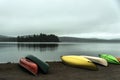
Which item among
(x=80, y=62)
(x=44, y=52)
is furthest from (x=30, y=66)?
(x=44, y=52)

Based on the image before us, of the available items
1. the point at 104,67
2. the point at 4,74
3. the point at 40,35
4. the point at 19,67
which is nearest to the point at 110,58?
the point at 104,67

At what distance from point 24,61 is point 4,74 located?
95.6 inches

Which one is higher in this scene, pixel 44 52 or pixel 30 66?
pixel 30 66

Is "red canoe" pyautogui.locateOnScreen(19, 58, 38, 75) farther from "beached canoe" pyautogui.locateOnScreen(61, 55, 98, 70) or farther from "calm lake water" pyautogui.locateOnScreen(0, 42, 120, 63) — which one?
"calm lake water" pyautogui.locateOnScreen(0, 42, 120, 63)

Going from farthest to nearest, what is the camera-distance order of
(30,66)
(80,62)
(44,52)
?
(44,52), (80,62), (30,66)

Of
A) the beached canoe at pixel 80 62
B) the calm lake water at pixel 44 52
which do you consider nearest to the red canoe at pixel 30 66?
the beached canoe at pixel 80 62

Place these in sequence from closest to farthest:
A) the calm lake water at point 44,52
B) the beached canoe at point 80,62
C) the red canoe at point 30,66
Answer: the red canoe at point 30,66 < the beached canoe at point 80,62 < the calm lake water at point 44,52

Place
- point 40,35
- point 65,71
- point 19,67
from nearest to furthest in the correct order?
point 65,71 → point 19,67 → point 40,35

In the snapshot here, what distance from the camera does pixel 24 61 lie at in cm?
1571

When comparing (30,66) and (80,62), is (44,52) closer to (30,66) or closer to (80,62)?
(80,62)

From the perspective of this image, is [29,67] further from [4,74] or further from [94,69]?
[94,69]

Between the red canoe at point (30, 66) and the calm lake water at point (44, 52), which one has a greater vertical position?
the red canoe at point (30, 66)

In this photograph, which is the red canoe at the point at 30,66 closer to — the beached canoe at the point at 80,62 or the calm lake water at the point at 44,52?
the beached canoe at the point at 80,62

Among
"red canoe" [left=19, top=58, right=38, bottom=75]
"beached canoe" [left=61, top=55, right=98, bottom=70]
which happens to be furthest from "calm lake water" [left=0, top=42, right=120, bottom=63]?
"red canoe" [left=19, top=58, right=38, bottom=75]
